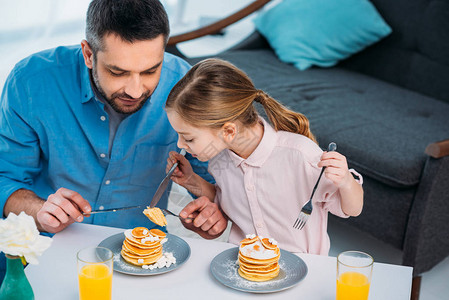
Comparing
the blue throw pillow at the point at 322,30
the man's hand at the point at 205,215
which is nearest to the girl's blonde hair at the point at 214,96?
the man's hand at the point at 205,215

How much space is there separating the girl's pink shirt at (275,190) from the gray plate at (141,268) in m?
0.28

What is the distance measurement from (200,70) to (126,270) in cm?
57

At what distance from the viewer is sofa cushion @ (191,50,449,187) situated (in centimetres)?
246

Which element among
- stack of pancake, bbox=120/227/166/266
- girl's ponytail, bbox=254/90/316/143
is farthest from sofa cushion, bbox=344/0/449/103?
stack of pancake, bbox=120/227/166/266

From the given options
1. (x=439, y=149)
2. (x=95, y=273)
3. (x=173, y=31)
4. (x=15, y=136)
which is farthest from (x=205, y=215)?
(x=173, y=31)

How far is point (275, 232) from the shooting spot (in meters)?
1.74

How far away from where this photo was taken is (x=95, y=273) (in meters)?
1.22

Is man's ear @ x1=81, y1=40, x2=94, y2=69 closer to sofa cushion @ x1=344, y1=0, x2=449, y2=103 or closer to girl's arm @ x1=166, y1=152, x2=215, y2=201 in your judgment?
girl's arm @ x1=166, y1=152, x2=215, y2=201

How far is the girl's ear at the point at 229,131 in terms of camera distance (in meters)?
1.65

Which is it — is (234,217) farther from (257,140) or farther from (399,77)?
(399,77)

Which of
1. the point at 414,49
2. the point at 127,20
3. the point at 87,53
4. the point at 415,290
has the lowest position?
the point at 414,49

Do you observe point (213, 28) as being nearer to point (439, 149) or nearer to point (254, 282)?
point (439, 149)

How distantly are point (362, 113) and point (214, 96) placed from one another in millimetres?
1437

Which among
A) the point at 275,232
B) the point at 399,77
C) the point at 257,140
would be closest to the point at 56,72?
the point at 257,140
